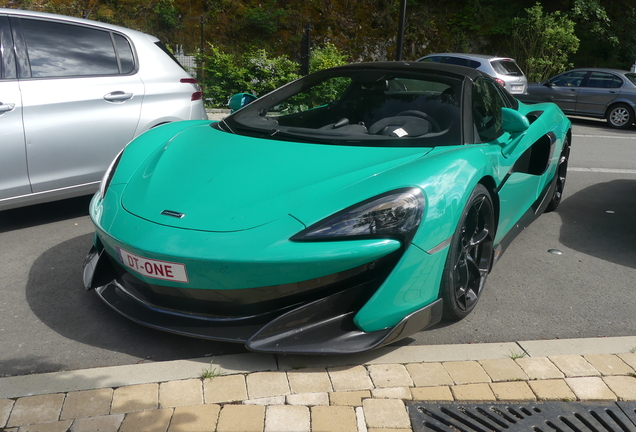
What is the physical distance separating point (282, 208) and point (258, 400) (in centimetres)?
81

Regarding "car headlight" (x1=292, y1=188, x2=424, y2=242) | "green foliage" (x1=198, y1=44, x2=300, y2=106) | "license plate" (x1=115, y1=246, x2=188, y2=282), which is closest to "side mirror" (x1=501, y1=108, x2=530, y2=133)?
"car headlight" (x1=292, y1=188, x2=424, y2=242)

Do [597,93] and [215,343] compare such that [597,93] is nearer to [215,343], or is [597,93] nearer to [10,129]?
[10,129]

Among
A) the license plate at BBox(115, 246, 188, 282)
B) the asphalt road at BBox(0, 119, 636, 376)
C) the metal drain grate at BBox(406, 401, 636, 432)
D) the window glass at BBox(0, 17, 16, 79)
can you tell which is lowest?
the asphalt road at BBox(0, 119, 636, 376)

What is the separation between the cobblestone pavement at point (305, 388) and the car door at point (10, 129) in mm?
1995

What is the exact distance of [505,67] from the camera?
1323 centimetres

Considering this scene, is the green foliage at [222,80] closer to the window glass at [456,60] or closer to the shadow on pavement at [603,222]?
the window glass at [456,60]

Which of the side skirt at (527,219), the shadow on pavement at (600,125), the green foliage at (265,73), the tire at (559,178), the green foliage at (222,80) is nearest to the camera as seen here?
the side skirt at (527,219)

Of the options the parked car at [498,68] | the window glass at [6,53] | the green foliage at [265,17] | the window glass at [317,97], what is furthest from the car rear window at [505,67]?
the window glass at [6,53]

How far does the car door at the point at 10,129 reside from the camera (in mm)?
4043

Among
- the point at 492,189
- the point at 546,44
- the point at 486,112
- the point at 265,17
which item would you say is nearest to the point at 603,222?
the point at 486,112

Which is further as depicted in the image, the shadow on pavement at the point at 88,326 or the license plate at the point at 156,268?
the shadow on pavement at the point at 88,326

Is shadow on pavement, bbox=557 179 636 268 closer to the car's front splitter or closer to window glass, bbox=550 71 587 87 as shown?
the car's front splitter

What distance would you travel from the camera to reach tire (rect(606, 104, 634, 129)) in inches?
500

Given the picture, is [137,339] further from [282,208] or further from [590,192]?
[590,192]
